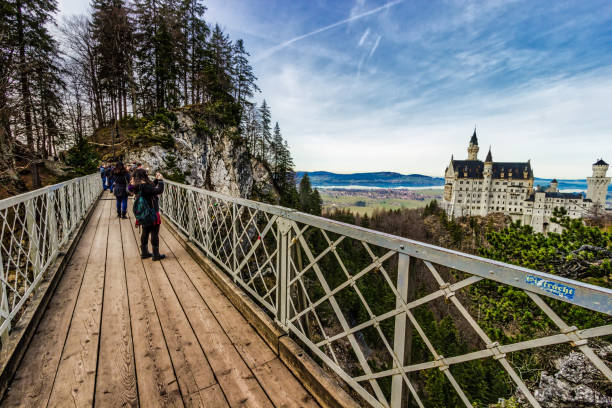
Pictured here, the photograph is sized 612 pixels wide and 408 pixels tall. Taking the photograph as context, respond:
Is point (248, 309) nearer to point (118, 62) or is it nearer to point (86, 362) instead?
point (86, 362)

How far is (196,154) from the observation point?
69.2ft

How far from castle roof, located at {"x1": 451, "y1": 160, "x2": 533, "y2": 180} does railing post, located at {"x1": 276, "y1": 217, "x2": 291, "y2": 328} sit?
79475 mm

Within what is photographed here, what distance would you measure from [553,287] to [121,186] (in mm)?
10256

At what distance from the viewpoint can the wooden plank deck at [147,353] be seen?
2.02 meters

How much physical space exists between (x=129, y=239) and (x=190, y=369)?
5.25 meters

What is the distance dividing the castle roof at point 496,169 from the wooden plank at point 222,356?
261 feet

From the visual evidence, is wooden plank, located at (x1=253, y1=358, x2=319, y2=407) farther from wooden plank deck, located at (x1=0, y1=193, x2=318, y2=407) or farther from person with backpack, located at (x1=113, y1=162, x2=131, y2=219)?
person with backpack, located at (x1=113, y1=162, x2=131, y2=219)

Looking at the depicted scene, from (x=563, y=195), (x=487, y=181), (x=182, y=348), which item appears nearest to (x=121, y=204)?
(x=182, y=348)

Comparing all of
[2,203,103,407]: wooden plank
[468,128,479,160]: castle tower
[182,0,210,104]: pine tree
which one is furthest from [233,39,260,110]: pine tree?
[468,128,479,160]: castle tower

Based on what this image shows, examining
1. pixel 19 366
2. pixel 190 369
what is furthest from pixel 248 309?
pixel 19 366

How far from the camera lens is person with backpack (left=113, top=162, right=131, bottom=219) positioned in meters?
8.24

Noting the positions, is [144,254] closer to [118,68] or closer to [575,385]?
[575,385]

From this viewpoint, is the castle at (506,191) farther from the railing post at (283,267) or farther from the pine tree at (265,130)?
the railing post at (283,267)

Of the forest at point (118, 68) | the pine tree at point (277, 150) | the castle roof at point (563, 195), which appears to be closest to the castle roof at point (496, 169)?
the castle roof at point (563, 195)
